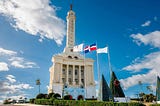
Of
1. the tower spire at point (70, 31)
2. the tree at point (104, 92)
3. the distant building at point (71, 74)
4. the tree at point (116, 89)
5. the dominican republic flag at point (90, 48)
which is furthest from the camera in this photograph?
the tower spire at point (70, 31)

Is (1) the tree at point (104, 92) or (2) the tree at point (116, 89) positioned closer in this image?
(1) the tree at point (104, 92)

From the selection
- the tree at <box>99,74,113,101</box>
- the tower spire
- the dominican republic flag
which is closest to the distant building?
the tower spire

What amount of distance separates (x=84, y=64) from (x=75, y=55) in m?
5.35

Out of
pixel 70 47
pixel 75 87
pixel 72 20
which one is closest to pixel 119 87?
pixel 75 87

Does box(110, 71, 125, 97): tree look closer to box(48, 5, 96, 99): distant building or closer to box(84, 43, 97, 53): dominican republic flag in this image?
box(84, 43, 97, 53): dominican republic flag

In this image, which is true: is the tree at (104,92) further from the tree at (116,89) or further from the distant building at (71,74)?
the distant building at (71,74)

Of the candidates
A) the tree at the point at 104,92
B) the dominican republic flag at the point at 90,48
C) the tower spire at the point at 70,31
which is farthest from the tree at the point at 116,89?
the tower spire at the point at 70,31

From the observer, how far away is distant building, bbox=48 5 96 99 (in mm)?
86131

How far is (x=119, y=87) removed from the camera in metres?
37.9

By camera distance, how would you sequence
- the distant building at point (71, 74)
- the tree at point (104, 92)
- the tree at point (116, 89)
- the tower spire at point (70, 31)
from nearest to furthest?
the tree at point (104, 92) → the tree at point (116, 89) → the distant building at point (71, 74) → the tower spire at point (70, 31)

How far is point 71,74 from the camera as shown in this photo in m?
93.2

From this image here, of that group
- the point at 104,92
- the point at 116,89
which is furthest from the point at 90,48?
the point at 104,92

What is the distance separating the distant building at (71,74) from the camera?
8613 cm

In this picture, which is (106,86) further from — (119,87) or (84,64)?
(84,64)
